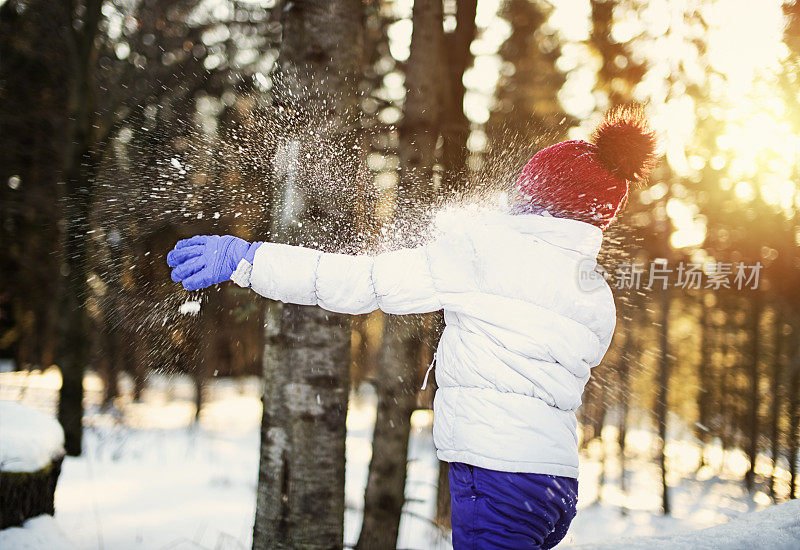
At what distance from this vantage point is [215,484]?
9.13 meters

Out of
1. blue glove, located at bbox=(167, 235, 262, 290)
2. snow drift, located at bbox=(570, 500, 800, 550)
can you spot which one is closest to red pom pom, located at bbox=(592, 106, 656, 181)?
blue glove, located at bbox=(167, 235, 262, 290)

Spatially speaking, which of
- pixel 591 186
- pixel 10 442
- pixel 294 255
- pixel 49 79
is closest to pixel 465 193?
pixel 591 186

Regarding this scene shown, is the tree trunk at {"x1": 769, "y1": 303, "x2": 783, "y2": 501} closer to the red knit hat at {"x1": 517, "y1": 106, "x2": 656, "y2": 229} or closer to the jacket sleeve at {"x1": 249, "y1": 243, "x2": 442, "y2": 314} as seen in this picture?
the red knit hat at {"x1": 517, "y1": 106, "x2": 656, "y2": 229}

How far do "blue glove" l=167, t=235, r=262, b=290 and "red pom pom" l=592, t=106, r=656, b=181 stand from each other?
1.41 metres

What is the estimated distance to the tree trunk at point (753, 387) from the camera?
38.4 ft

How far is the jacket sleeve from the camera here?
74.8 inches

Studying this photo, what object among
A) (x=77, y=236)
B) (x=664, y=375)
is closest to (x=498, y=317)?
(x=77, y=236)

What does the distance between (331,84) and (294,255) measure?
1096 millimetres

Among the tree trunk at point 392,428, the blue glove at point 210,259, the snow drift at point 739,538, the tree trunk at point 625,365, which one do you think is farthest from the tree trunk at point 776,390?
the blue glove at point 210,259

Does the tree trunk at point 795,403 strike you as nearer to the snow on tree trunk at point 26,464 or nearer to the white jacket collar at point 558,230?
the white jacket collar at point 558,230

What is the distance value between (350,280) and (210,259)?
54 centimetres

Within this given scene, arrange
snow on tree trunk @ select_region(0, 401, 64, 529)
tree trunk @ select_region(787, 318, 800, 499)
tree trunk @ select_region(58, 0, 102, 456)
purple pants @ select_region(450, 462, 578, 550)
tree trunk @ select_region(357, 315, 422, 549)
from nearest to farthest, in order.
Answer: purple pants @ select_region(450, 462, 578, 550), snow on tree trunk @ select_region(0, 401, 64, 529), tree trunk @ select_region(357, 315, 422, 549), tree trunk @ select_region(58, 0, 102, 456), tree trunk @ select_region(787, 318, 800, 499)

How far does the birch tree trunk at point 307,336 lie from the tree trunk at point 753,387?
11805 millimetres

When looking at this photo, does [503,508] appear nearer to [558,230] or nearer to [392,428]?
[558,230]
